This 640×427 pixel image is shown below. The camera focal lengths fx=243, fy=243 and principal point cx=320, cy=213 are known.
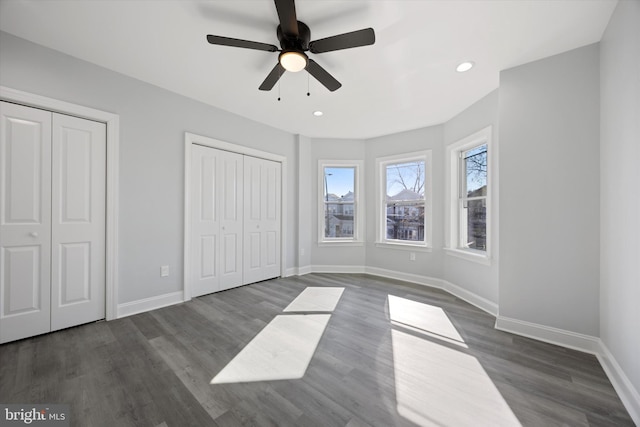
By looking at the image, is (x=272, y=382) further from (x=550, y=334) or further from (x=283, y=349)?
(x=550, y=334)

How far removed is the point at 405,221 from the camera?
4.50m

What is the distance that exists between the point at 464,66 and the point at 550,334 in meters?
2.69

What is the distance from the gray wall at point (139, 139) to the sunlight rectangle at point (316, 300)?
61.1 inches

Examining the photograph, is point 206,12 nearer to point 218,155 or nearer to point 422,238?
point 218,155

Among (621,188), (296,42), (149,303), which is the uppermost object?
(296,42)

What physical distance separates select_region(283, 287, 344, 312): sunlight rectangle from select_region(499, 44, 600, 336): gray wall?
6.15ft

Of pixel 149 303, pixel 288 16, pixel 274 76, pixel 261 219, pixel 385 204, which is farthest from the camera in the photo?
pixel 385 204

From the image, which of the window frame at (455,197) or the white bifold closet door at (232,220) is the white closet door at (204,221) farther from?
the window frame at (455,197)

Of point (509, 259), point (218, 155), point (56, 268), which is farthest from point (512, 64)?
point (56, 268)

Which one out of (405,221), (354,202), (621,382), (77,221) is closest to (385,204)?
(405,221)

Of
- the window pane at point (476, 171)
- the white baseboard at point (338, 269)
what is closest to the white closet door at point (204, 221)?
the white baseboard at point (338, 269)

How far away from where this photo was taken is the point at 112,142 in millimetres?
2625

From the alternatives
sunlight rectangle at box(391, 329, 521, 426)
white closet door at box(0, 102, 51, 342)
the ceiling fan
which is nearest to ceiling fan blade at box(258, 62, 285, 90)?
the ceiling fan

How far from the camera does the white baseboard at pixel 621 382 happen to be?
142 cm
